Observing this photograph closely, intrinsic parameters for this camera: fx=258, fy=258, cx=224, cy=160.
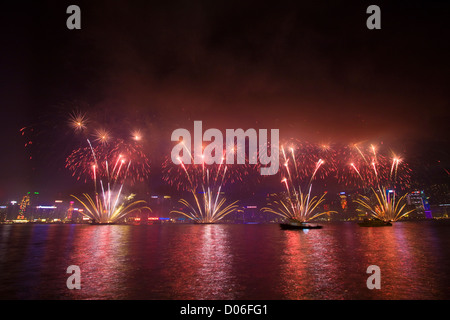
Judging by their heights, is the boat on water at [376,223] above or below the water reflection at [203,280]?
below

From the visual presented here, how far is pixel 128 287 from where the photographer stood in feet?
50.2

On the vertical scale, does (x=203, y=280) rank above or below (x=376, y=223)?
above

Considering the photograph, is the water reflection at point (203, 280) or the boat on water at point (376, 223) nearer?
the water reflection at point (203, 280)

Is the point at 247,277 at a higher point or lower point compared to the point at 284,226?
higher

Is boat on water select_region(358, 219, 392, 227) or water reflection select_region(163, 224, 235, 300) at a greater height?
water reflection select_region(163, 224, 235, 300)

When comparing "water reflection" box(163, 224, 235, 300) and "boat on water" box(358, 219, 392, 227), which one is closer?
"water reflection" box(163, 224, 235, 300)

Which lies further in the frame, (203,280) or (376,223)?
(376,223)
